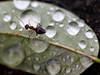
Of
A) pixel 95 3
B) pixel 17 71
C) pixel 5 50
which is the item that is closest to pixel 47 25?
pixel 5 50

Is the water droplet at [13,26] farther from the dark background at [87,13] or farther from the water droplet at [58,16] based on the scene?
the dark background at [87,13]

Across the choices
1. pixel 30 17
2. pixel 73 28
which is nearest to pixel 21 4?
pixel 30 17

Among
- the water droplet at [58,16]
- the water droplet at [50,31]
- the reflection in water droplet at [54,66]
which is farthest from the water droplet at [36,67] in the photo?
the water droplet at [58,16]

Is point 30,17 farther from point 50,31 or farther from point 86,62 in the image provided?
point 86,62

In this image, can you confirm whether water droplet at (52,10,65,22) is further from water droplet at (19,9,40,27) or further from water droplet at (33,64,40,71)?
water droplet at (33,64,40,71)

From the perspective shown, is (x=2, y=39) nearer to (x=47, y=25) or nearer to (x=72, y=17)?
(x=47, y=25)

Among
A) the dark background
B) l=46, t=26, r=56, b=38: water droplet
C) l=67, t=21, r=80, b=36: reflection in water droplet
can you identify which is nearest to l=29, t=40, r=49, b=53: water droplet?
l=46, t=26, r=56, b=38: water droplet
